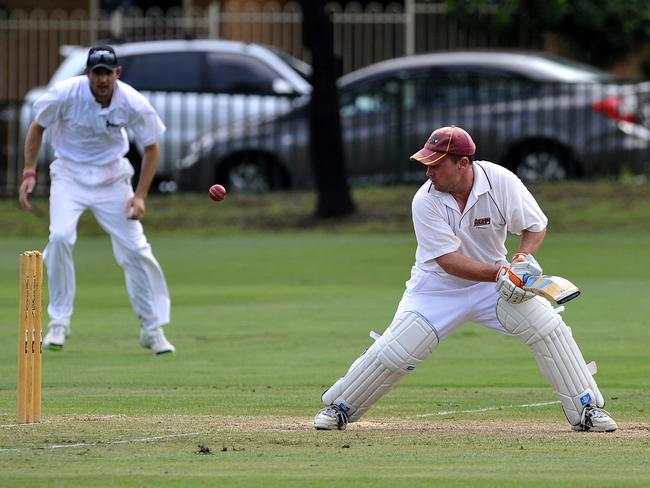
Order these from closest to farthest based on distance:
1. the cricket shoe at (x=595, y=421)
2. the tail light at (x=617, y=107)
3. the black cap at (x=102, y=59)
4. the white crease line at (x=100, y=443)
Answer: the white crease line at (x=100, y=443) < the cricket shoe at (x=595, y=421) < the black cap at (x=102, y=59) < the tail light at (x=617, y=107)

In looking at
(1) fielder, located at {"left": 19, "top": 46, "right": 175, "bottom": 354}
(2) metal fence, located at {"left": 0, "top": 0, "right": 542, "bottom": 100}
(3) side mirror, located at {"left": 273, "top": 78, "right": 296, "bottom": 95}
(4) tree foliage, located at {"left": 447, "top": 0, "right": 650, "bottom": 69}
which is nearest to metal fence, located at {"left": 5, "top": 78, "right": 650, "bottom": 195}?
(3) side mirror, located at {"left": 273, "top": 78, "right": 296, "bottom": 95}

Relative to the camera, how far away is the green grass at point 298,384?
7.00 meters

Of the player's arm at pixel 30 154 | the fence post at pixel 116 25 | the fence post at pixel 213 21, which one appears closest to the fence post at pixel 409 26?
the fence post at pixel 213 21

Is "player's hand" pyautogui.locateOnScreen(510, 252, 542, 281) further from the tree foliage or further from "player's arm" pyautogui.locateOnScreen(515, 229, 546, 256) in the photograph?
the tree foliage

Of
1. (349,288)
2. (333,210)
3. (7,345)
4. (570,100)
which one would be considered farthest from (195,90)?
(7,345)

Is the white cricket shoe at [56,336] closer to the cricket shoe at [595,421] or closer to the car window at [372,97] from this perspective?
the cricket shoe at [595,421]

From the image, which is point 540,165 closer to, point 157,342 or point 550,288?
point 157,342

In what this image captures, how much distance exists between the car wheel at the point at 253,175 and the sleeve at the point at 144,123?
10.6m

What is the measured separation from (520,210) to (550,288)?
1.64ft

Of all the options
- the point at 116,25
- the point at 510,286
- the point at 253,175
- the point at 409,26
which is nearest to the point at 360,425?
the point at 510,286

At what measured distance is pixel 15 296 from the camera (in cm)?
1545

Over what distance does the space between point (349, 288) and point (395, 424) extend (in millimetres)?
7447

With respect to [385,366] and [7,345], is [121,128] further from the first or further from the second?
[385,366]

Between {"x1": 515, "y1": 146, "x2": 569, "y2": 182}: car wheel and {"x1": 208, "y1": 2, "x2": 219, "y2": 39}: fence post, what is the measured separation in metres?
7.48
